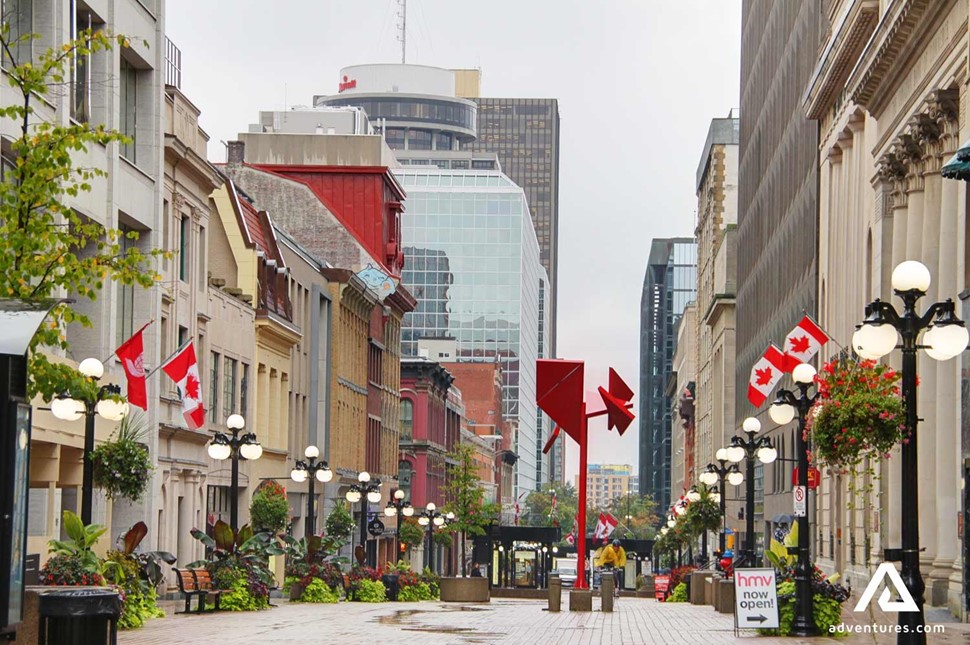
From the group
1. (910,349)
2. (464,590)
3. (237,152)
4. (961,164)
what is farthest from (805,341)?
(237,152)

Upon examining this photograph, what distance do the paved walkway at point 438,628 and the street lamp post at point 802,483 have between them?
0.65 m

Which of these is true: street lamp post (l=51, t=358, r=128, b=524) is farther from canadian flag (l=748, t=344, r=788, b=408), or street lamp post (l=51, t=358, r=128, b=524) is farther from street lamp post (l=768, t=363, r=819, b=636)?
canadian flag (l=748, t=344, r=788, b=408)

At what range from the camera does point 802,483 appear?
96.7ft

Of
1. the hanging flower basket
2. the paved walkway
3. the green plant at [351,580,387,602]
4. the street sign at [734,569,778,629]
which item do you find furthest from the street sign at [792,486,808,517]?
the green plant at [351,580,387,602]

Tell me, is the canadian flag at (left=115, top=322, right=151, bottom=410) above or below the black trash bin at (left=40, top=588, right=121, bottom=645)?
above

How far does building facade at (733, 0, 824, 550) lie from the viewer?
7375 cm

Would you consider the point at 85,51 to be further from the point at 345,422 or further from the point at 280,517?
the point at 345,422

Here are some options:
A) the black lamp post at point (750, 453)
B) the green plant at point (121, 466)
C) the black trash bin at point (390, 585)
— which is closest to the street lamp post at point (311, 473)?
the black trash bin at point (390, 585)

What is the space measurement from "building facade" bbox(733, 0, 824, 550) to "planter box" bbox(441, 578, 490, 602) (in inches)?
717

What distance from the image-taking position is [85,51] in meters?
23.7

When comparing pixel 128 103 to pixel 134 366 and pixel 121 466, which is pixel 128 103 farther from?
pixel 134 366

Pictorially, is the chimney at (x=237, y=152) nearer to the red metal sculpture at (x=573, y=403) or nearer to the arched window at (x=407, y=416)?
the arched window at (x=407, y=416)

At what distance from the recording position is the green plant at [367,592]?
4912 centimetres

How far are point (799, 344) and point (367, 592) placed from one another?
1636 centimetres
